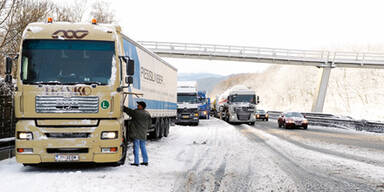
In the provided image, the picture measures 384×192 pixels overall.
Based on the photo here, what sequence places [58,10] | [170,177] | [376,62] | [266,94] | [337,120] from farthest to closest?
[266,94], [376,62], [58,10], [337,120], [170,177]

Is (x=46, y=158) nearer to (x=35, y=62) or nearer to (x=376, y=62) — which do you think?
(x=35, y=62)

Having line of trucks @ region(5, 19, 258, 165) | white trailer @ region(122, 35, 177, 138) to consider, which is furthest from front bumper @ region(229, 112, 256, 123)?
line of trucks @ region(5, 19, 258, 165)

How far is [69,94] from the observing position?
8477 millimetres

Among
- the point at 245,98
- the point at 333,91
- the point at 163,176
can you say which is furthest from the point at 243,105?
the point at 333,91

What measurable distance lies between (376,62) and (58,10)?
1475 inches

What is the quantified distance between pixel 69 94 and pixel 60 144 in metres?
1.15

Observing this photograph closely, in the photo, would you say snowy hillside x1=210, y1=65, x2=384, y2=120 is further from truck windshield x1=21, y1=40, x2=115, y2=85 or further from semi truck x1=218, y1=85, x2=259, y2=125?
truck windshield x1=21, y1=40, x2=115, y2=85

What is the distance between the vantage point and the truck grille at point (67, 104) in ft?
27.6

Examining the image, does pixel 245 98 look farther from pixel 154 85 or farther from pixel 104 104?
pixel 104 104

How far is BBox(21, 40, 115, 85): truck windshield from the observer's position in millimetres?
8625

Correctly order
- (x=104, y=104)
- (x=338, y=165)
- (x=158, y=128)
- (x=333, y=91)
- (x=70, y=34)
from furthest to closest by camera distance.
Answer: (x=333, y=91) → (x=158, y=128) → (x=338, y=165) → (x=70, y=34) → (x=104, y=104)

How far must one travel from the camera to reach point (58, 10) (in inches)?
1339

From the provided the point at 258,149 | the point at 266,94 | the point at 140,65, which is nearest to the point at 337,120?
the point at 258,149

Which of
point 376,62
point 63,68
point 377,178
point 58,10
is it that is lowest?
point 377,178
